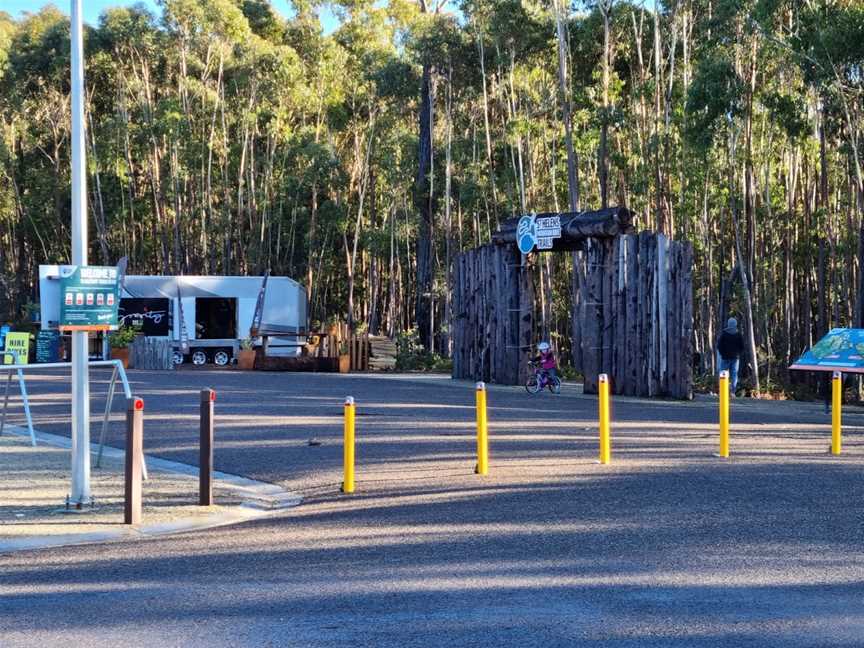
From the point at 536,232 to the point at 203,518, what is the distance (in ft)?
52.7

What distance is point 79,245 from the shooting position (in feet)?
33.3

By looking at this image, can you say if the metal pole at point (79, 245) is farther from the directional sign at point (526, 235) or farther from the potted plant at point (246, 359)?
the potted plant at point (246, 359)

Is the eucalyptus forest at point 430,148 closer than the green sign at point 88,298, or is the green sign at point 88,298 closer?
the green sign at point 88,298

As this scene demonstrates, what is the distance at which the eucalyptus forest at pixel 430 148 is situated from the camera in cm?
3519

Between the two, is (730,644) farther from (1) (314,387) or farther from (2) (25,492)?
(1) (314,387)

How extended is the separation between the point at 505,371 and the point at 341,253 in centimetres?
3740

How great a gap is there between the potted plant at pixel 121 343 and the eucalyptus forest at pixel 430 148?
10.2 metres

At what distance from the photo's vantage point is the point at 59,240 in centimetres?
6181

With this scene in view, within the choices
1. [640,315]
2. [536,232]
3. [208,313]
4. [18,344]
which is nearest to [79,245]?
[18,344]

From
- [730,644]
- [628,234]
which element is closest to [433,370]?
[628,234]

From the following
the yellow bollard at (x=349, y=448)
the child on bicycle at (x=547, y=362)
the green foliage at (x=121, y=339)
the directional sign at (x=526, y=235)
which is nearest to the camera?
the yellow bollard at (x=349, y=448)

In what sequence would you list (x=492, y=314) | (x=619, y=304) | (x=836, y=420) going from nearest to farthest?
(x=836, y=420), (x=619, y=304), (x=492, y=314)

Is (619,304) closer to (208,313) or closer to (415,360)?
(415,360)

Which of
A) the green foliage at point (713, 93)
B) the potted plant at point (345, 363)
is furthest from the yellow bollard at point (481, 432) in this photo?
the potted plant at point (345, 363)
